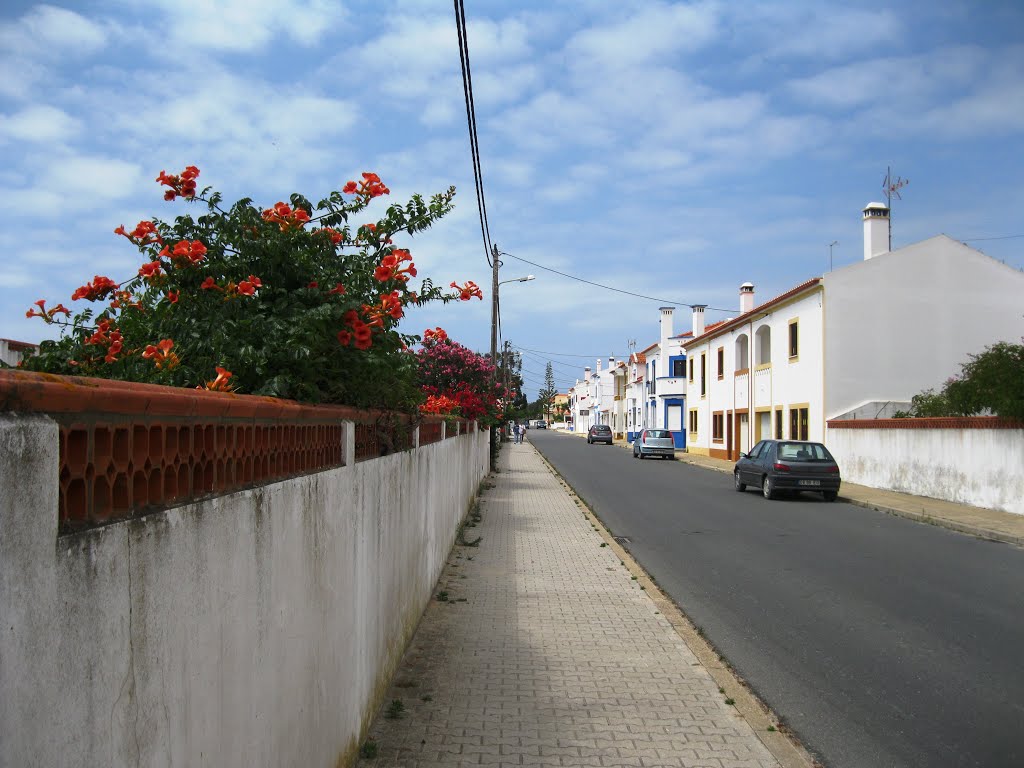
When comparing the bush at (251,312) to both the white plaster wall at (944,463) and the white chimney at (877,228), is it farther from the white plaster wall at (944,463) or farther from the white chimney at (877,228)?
the white chimney at (877,228)

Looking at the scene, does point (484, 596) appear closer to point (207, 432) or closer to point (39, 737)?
point (207, 432)

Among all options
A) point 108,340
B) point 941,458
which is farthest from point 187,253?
point 941,458

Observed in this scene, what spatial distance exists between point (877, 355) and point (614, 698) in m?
25.0

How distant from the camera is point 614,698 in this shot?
5.59 meters

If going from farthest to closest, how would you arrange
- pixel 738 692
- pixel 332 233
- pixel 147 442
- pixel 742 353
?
1. pixel 742 353
2. pixel 738 692
3. pixel 332 233
4. pixel 147 442

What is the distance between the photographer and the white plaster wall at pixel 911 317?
27.7m

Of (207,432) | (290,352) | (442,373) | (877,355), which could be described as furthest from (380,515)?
(877,355)

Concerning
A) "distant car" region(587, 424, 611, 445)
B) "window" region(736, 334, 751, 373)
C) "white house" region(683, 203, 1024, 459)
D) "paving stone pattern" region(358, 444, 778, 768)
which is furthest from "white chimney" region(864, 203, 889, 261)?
"distant car" region(587, 424, 611, 445)

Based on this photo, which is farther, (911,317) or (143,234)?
(911,317)

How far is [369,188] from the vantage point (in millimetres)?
5414

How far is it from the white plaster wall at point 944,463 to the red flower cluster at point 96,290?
1693 cm

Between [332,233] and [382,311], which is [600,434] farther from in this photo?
[382,311]

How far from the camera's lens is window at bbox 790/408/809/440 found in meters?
29.7

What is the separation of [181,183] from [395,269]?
50.7 inches
